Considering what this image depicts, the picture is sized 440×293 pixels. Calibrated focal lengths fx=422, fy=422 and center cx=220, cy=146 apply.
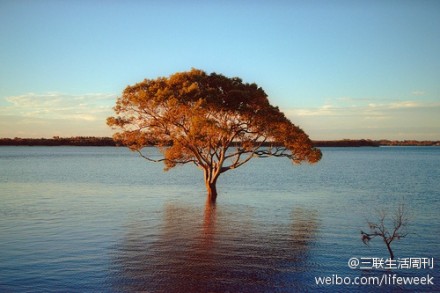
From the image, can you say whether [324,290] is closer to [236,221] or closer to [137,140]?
[236,221]

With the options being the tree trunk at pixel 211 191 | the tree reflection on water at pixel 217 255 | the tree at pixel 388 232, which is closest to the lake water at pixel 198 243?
the tree reflection on water at pixel 217 255

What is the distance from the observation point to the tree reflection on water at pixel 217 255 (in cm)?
1717

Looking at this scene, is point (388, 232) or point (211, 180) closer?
point (388, 232)

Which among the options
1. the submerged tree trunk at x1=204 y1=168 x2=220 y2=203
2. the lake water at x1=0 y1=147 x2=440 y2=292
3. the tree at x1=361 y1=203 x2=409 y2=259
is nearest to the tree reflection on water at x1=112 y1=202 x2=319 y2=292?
the lake water at x1=0 y1=147 x2=440 y2=292

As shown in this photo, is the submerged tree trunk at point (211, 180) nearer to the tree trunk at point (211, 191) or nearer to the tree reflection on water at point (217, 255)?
the tree trunk at point (211, 191)

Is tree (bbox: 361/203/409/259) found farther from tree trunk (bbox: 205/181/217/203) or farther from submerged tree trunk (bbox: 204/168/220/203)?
tree trunk (bbox: 205/181/217/203)

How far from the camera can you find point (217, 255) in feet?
70.0

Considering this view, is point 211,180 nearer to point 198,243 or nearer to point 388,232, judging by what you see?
point 198,243

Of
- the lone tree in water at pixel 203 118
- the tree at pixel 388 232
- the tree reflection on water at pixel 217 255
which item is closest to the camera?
the tree reflection on water at pixel 217 255

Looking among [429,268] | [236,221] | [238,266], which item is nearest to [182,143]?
[236,221]

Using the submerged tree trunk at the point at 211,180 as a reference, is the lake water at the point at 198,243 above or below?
below

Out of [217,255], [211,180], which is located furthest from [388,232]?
[211,180]

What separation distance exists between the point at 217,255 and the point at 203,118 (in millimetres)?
15663

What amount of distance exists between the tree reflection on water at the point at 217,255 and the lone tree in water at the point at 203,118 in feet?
27.5
